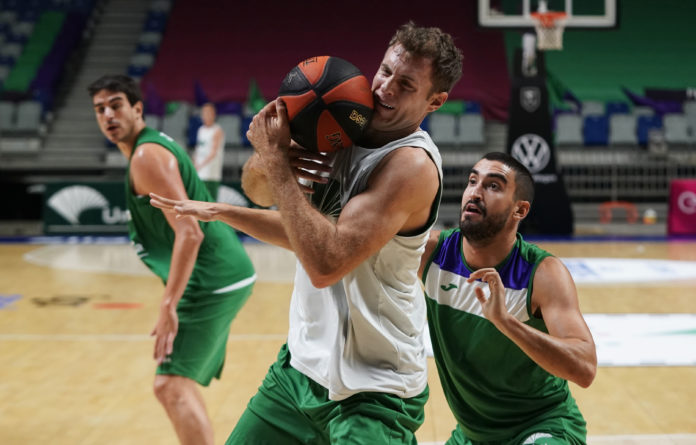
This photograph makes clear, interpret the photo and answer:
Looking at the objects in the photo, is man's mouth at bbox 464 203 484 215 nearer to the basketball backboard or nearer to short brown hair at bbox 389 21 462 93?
short brown hair at bbox 389 21 462 93

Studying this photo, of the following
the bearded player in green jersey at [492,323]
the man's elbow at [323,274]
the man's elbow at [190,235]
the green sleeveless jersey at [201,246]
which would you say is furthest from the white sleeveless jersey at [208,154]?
the man's elbow at [323,274]

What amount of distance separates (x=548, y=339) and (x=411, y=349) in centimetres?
43

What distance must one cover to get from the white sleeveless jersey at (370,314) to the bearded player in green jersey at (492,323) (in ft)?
1.57

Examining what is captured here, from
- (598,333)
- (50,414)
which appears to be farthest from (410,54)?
(598,333)

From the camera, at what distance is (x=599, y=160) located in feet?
48.9

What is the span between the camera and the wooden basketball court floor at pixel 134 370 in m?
3.85

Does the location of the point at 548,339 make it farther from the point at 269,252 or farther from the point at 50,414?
the point at 269,252

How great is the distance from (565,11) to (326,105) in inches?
403

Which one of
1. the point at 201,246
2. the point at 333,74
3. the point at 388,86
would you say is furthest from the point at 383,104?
the point at 201,246

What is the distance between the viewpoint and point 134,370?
→ 4.95 m

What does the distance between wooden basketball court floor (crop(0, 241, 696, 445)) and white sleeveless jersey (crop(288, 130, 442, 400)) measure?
1.77m

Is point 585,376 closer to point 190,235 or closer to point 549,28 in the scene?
point 190,235

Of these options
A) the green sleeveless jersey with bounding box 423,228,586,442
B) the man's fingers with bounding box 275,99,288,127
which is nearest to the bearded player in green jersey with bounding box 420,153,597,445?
the green sleeveless jersey with bounding box 423,228,586,442

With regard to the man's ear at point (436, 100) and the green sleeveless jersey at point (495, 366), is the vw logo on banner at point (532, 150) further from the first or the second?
the man's ear at point (436, 100)
